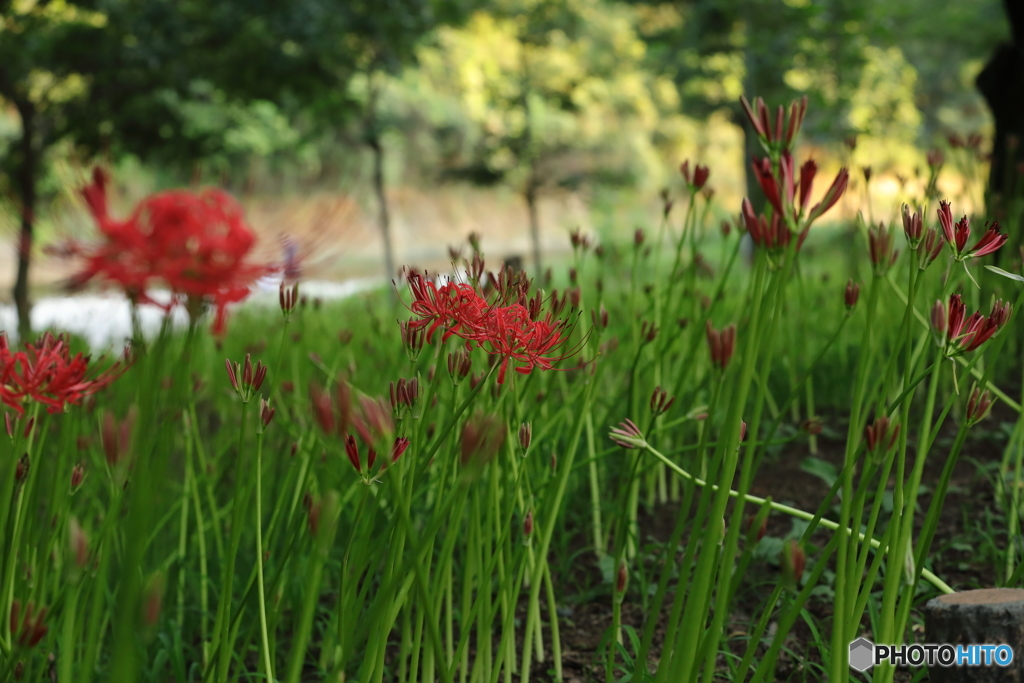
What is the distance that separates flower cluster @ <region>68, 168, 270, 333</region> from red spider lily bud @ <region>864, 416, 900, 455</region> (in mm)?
644

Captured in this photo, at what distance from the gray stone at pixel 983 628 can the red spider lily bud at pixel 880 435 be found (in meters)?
0.34

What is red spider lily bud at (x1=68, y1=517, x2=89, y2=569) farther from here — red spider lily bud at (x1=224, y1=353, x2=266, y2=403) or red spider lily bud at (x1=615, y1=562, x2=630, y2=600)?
red spider lily bud at (x1=615, y1=562, x2=630, y2=600)

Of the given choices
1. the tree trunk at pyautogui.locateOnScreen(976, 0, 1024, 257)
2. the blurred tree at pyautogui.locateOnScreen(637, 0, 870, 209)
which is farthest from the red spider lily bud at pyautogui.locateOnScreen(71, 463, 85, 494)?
the blurred tree at pyautogui.locateOnScreen(637, 0, 870, 209)

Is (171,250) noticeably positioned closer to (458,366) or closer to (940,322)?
(458,366)

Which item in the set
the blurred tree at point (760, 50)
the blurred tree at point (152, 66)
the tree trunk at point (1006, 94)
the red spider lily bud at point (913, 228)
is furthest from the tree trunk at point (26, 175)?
the blurred tree at point (760, 50)

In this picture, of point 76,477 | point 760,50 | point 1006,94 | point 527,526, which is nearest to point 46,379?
point 76,477

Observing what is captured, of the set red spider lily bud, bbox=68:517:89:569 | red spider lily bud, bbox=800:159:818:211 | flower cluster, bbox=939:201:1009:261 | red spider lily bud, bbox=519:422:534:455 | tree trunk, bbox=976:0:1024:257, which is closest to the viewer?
red spider lily bud, bbox=68:517:89:569

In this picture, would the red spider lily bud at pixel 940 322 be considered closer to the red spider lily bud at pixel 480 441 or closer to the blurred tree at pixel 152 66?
the red spider lily bud at pixel 480 441

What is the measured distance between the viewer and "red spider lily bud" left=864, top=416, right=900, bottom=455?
0.85 meters

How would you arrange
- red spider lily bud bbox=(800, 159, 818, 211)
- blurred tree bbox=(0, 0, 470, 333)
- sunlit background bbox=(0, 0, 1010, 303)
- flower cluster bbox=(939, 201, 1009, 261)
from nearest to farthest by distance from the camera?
red spider lily bud bbox=(800, 159, 818, 211) → sunlit background bbox=(0, 0, 1010, 303) → flower cluster bbox=(939, 201, 1009, 261) → blurred tree bbox=(0, 0, 470, 333)

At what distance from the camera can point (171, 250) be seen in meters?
0.65

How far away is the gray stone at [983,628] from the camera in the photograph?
1038 millimetres

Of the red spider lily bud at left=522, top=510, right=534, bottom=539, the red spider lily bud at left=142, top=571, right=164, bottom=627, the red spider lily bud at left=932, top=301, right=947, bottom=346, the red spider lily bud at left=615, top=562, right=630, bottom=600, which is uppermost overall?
the red spider lily bud at left=932, top=301, right=947, bottom=346

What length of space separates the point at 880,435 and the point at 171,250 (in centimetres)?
72
